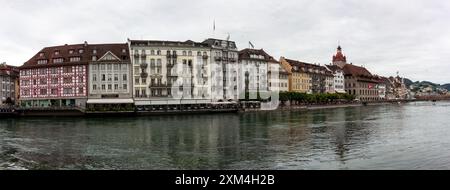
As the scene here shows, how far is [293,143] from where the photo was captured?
32281 mm

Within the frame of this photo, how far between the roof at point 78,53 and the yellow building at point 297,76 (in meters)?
61.1

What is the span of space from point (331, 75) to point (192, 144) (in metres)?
141

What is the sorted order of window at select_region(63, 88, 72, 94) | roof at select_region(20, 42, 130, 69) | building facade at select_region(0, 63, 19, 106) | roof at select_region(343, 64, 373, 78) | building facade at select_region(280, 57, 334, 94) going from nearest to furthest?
window at select_region(63, 88, 72, 94) → roof at select_region(20, 42, 130, 69) → building facade at select_region(0, 63, 19, 106) → building facade at select_region(280, 57, 334, 94) → roof at select_region(343, 64, 373, 78)

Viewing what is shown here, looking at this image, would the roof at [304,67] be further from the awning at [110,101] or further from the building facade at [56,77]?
the building facade at [56,77]

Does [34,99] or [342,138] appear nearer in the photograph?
[342,138]

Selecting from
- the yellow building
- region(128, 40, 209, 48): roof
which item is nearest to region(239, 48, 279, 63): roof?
the yellow building

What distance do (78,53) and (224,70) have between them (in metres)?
37.0

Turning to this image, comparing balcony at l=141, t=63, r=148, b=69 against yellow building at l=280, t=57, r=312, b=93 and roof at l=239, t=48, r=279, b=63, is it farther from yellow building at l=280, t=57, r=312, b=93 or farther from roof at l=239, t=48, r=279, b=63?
yellow building at l=280, t=57, r=312, b=93

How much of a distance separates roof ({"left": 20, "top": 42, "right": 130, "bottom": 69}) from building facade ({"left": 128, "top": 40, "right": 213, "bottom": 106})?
3549mm

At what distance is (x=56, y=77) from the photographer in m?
98.5

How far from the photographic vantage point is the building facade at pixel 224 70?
109m

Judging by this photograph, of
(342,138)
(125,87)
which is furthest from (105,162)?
(125,87)

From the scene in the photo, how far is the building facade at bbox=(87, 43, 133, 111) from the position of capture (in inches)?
3767
